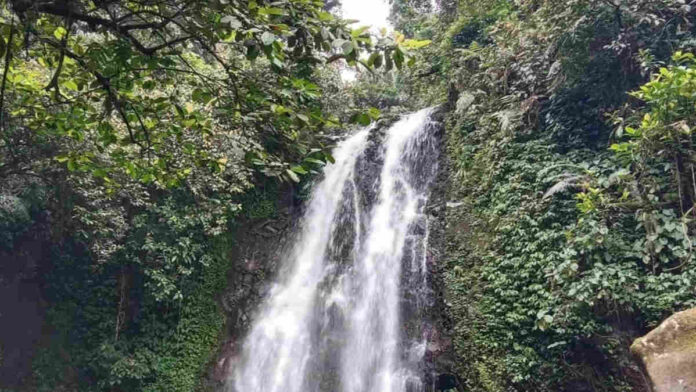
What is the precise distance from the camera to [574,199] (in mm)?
5777

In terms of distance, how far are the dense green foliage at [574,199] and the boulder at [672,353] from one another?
0.87 meters

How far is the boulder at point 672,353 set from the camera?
3406 millimetres

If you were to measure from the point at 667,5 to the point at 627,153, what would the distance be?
2093 millimetres

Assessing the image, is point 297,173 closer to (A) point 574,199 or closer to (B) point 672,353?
(A) point 574,199

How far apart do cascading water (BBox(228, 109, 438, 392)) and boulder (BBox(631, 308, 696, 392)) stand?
3.17m

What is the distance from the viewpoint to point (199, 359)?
8.47m

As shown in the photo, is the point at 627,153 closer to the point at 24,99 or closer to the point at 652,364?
the point at 652,364

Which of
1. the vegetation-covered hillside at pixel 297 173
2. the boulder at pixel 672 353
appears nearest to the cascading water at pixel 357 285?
the vegetation-covered hillside at pixel 297 173

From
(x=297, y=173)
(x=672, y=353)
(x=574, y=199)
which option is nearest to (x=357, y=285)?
(x=297, y=173)

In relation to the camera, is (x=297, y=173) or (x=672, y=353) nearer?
(x=672, y=353)

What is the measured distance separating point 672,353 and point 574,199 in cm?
256

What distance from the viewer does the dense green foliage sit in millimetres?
4746

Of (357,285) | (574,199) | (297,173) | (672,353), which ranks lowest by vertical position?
(672,353)

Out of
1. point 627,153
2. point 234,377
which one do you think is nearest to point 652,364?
point 627,153
